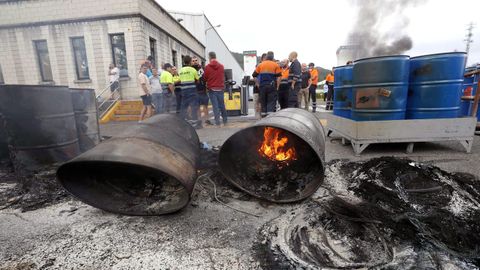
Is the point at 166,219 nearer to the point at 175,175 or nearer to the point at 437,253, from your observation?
the point at 175,175

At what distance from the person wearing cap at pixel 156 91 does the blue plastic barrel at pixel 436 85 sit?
744cm

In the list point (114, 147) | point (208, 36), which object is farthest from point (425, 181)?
point (208, 36)

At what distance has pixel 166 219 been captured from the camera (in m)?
2.80

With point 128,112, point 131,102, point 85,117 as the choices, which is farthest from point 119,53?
point 85,117

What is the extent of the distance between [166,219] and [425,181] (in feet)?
10.8

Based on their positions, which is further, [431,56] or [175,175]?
[431,56]

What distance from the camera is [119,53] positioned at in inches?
540

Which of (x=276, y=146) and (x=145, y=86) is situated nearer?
(x=276, y=146)

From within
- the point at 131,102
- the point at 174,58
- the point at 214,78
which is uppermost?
the point at 174,58

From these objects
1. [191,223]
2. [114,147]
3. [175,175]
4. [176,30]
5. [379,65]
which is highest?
[176,30]

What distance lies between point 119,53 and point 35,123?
10.7 metres

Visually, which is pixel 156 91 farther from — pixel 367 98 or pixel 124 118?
pixel 367 98

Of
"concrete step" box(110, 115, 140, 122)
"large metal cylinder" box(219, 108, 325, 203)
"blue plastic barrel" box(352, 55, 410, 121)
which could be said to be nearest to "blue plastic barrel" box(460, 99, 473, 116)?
"blue plastic barrel" box(352, 55, 410, 121)

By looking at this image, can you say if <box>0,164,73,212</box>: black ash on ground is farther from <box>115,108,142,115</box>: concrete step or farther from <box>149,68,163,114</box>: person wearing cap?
<box>115,108,142,115</box>: concrete step
